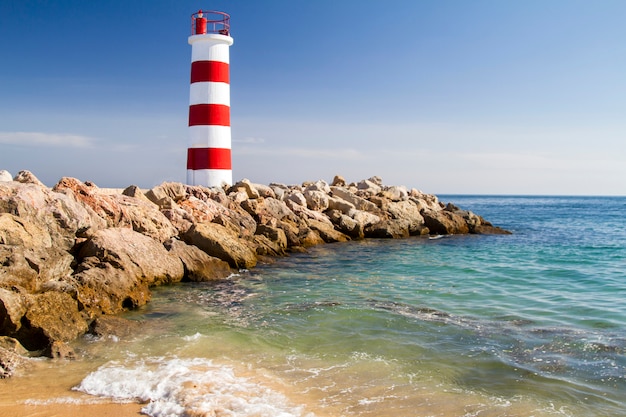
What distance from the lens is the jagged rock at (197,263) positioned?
978cm

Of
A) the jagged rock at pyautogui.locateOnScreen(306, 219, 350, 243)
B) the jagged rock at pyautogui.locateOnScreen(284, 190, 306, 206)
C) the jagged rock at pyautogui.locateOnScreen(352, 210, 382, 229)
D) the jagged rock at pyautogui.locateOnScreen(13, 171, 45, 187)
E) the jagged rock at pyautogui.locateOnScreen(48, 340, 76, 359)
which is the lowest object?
the jagged rock at pyautogui.locateOnScreen(48, 340, 76, 359)

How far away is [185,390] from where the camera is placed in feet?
15.5

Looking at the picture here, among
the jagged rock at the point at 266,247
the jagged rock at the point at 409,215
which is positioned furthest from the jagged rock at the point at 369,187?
the jagged rock at the point at 266,247

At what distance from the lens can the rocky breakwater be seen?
20.2 ft

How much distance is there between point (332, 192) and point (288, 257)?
794cm

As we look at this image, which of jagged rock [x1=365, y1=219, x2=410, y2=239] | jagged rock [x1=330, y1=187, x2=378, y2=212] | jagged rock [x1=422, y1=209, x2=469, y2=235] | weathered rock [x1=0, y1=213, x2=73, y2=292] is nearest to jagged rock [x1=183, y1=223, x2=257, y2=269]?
weathered rock [x1=0, y1=213, x2=73, y2=292]

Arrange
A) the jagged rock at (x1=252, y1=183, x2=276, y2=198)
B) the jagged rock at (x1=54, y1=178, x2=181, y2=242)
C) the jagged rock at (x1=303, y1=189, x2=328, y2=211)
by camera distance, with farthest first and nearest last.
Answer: the jagged rock at (x1=252, y1=183, x2=276, y2=198), the jagged rock at (x1=303, y1=189, x2=328, y2=211), the jagged rock at (x1=54, y1=178, x2=181, y2=242)

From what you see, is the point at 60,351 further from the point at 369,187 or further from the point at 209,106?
the point at 369,187

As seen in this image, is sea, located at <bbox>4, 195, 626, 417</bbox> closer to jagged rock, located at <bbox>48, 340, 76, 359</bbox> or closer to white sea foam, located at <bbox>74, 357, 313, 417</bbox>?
white sea foam, located at <bbox>74, 357, 313, 417</bbox>

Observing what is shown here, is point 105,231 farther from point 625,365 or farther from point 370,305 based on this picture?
point 625,365

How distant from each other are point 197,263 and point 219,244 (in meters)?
1.01

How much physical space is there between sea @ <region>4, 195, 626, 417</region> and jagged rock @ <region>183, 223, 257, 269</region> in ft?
1.15

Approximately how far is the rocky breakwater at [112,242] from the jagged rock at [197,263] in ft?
0.07

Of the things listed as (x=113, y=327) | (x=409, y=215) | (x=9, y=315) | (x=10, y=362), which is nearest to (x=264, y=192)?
(x=409, y=215)
